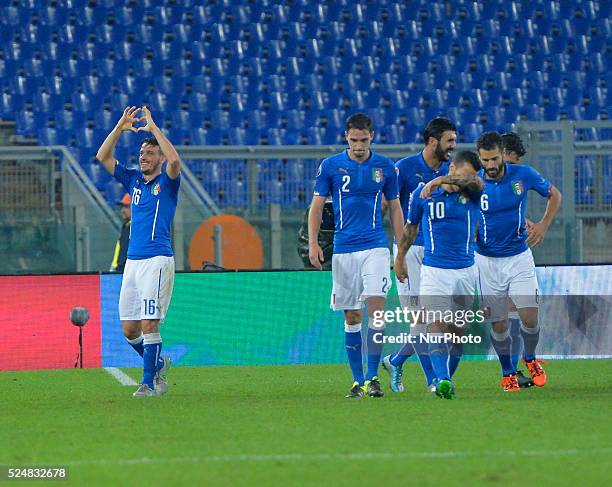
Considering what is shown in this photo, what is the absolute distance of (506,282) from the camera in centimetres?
983

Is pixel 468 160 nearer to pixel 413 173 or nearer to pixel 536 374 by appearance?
pixel 413 173

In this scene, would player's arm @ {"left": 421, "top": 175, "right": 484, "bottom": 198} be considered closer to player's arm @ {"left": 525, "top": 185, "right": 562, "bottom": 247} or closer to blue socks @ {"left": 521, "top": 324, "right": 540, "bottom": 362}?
player's arm @ {"left": 525, "top": 185, "right": 562, "bottom": 247}

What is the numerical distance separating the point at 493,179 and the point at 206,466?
4588 mm

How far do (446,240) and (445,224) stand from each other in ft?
0.38

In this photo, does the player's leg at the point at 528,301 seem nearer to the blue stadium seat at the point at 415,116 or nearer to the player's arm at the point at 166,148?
the player's arm at the point at 166,148

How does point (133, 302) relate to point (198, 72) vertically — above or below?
below

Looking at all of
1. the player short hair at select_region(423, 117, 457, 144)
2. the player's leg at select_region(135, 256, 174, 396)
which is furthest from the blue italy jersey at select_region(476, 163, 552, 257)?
the player's leg at select_region(135, 256, 174, 396)

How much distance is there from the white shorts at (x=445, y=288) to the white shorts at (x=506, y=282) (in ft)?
2.24

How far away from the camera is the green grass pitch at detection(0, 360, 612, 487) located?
563 centimetres

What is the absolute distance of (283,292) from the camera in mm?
12805

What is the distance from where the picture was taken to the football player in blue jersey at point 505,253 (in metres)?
9.77

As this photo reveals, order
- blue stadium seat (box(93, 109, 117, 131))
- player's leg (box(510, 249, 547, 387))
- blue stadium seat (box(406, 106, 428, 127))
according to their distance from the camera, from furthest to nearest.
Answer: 1. blue stadium seat (box(406, 106, 428, 127))
2. blue stadium seat (box(93, 109, 117, 131))
3. player's leg (box(510, 249, 547, 387))

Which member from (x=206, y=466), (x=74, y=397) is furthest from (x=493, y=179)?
(x=206, y=466)

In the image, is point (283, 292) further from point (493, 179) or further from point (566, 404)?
point (566, 404)
